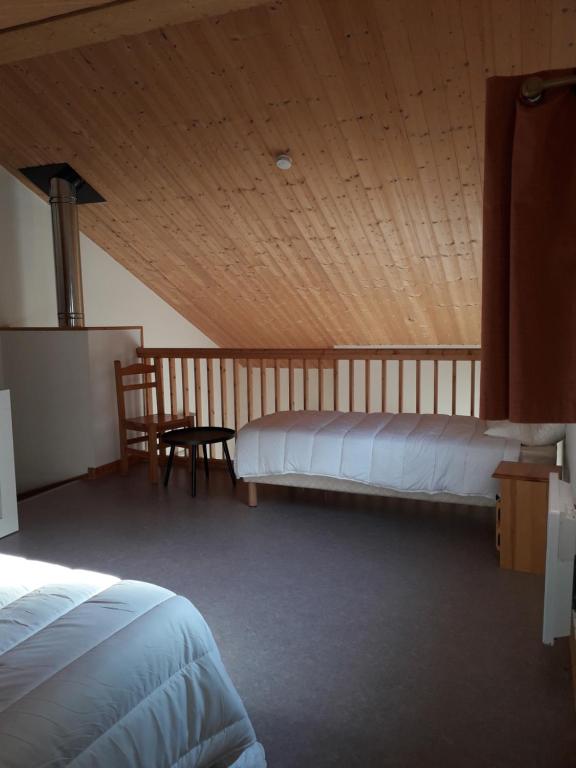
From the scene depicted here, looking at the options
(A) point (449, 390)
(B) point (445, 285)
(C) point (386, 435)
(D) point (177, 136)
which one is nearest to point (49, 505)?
(C) point (386, 435)

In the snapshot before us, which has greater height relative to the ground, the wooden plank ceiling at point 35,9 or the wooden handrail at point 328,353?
the wooden plank ceiling at point 35,9

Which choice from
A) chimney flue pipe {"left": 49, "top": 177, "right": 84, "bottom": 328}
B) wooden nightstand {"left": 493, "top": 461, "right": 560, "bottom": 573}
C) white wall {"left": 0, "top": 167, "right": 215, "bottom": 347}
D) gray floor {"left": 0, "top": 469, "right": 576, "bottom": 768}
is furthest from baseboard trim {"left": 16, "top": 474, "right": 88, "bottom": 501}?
wooden nightstand {"left": 493, "top": 461, "right": 560, "bottom": 573}

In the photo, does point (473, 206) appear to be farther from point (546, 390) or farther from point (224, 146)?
point (546, 390)

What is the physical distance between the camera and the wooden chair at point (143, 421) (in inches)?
185

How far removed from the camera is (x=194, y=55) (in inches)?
155

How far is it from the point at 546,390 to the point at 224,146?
3958 mm

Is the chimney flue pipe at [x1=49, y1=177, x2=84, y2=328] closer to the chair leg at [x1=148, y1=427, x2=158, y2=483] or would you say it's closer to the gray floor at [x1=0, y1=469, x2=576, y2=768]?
the chair leg at [x1=148, y1=427, x2=158, y2=483]

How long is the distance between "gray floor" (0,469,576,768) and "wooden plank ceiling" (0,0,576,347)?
239 centimetres

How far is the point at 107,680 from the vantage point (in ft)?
4.31

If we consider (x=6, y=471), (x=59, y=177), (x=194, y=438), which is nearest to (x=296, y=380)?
(x=59, y=177)

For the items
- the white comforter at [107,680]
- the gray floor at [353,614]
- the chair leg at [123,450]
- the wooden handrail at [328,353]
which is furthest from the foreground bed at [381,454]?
the white comforter at [107,680]

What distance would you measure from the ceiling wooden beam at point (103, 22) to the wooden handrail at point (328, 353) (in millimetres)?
2378

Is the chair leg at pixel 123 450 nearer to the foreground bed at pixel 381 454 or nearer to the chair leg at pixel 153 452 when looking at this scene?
the chair leg at pixel 153 452

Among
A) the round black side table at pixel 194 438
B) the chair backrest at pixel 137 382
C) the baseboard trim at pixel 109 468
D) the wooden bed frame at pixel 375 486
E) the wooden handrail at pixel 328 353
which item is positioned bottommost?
the baseboard trim at pixel 109 468
